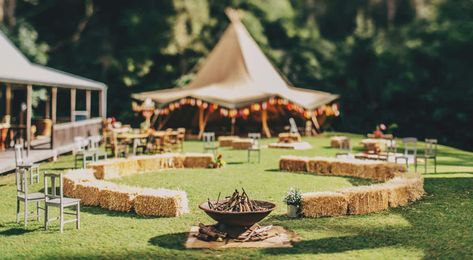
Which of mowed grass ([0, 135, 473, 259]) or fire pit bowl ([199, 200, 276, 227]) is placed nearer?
mowed grass ([0, 135, 473, 259])

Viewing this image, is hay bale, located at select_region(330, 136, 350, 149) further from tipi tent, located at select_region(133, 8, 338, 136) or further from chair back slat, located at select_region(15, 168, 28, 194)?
chair back slat, located at select_region(15, 168, 28, 194)

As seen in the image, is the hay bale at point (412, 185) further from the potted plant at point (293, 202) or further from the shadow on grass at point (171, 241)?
the shadow on grass at point (171, 241)

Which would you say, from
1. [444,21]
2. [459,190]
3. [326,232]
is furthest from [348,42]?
[326,232]

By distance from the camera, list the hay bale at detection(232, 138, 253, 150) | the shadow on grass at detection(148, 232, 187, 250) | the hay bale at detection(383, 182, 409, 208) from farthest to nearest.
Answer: the hay bale at detection(232, 138, 253, 150), the hay bale at detection(383, 182, 409, 208), the shadow on grass at detection(148, 232, 187, 250)

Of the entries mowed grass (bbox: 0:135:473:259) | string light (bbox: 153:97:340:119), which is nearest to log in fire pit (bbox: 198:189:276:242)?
mowed grass (bbox: 0:135:473:259)

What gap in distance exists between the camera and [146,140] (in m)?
21.8

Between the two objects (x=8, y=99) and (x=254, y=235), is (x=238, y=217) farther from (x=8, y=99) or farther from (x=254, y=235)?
(x=8, y=99)

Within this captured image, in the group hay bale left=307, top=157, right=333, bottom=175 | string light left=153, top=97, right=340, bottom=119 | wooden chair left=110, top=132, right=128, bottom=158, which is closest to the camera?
hay bale left=307, top=157, right=333, bottom=175

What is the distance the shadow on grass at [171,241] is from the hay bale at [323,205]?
2387 millimetres

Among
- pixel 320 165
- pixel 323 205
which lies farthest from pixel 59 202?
pixel 320 165

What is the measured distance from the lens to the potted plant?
1005 cm

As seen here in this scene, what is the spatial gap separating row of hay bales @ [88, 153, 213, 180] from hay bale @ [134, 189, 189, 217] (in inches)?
184

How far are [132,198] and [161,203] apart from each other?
676mm

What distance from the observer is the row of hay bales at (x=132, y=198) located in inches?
402
